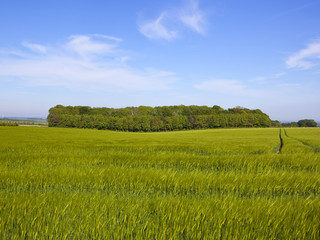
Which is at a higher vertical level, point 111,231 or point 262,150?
point 111,231

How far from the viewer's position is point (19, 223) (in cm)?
210

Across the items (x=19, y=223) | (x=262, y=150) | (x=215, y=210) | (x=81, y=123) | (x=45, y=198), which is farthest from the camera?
(x=81, y=123)

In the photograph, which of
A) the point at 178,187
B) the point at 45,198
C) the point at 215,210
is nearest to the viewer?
the point at 215,210

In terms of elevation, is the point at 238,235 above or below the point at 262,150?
above

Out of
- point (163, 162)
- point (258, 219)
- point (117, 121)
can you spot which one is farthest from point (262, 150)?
point (117, 121)

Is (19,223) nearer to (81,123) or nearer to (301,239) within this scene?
(301,239)

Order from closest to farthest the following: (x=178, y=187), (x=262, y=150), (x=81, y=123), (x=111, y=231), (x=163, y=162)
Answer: (x=111, y=231)
(x=178, y=187)
(x=163, y=162)
(x=262, y=150)
(x=81, y=123)

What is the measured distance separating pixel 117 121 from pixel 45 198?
96.3 meters

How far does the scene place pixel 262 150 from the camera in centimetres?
1420

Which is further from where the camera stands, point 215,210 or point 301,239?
point 215,210

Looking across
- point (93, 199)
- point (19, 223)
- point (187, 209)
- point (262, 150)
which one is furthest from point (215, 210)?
point (262, 150)

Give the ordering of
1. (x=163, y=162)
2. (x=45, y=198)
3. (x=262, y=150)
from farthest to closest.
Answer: (x=262, y=150)
(x=163, y=162)
(x=45, y=198)

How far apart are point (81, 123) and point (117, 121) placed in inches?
689

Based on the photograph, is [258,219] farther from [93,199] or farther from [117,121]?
[117,121]
